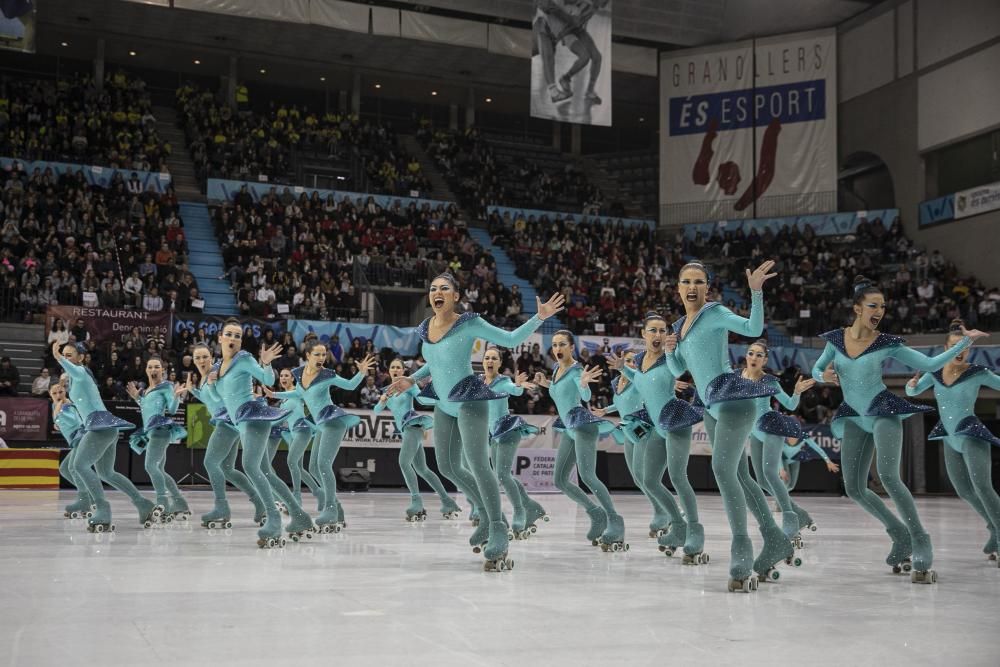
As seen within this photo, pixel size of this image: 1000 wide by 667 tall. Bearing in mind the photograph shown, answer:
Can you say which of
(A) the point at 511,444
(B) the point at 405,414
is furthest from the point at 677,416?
(B) the point at 405,414

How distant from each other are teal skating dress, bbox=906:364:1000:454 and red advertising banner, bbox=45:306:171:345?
1650 cm

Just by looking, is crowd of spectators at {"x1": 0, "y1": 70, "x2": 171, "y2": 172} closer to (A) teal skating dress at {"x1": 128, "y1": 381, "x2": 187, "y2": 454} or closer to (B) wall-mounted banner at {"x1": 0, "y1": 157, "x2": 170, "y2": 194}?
(B) wall-mounted banner at {"x1": 0, "y1": 157, "x2": 170, "y2": 194}

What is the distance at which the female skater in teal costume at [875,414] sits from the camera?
23.8 feet

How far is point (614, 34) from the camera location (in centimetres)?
3406

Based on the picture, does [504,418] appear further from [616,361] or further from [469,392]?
[469,392]

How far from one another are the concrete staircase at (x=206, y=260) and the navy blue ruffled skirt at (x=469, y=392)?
18.1 metres

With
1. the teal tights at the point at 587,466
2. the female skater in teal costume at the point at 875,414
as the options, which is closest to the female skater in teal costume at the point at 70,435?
the teal tights at the point at 587,466

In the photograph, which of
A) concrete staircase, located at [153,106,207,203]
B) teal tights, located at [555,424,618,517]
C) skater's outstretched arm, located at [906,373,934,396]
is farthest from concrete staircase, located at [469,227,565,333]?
skater's outstretched arm, located at [906,373,934,396]

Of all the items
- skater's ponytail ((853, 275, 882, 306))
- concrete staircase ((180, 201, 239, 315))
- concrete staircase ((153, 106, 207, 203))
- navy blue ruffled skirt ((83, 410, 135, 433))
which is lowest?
navy blue ruffled skirt ((83, 410, 135, 433))

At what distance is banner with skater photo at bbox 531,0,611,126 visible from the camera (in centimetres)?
2600

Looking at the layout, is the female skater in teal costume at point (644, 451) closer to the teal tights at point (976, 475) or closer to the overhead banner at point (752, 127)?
the teal tights at point (976, 475)

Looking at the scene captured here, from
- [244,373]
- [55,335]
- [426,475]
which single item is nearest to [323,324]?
[55,335]

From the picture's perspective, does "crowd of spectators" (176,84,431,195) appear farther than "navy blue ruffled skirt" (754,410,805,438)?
Yes

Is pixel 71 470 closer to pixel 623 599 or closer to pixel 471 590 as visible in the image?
pixel 471 590
